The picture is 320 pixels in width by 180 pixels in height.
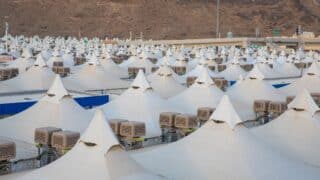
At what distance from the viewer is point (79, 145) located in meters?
13.1

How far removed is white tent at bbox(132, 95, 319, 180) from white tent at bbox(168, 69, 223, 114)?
8.62 m

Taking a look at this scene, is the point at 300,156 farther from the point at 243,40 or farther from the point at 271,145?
the point at 243,40

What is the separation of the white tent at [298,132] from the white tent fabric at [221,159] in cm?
171

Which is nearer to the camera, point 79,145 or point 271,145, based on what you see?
point 79,145

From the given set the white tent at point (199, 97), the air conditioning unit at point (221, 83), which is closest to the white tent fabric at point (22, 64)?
the air conditioning unit at point (221, 83)

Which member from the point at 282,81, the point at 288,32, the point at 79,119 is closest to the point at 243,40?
the point at 288,32

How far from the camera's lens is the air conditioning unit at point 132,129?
60.7 feet

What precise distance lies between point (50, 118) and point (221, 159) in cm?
733

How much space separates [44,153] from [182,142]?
455 cm

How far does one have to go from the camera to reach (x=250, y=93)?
27.2 meters

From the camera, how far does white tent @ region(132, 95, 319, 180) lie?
14.4 m

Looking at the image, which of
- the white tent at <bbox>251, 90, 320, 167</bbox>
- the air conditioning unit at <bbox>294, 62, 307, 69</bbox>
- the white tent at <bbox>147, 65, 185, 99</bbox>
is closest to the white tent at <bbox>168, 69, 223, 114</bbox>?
the white tent at <bbox>147, 65, 185, 99</bbox>

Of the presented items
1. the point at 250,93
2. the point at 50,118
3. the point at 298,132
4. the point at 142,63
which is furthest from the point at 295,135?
the point at 142,63

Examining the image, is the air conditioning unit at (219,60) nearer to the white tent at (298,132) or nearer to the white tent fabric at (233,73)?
the white tent fabric at (233,73)
